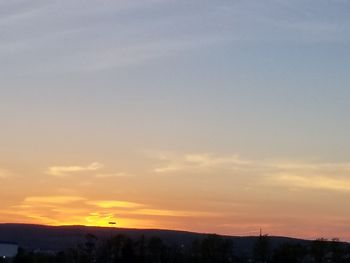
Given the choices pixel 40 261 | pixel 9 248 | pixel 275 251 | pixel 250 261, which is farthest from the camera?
pixel 9 248

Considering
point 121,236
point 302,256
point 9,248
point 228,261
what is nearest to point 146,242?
point 121,236

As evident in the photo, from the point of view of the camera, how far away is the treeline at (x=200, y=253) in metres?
123

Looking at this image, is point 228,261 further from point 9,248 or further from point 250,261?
point 9,248

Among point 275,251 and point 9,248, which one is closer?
point 275,251

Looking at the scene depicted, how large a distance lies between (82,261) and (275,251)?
26001 mm

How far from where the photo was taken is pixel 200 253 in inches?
5002

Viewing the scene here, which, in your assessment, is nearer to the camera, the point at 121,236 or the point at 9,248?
the point at 121,236

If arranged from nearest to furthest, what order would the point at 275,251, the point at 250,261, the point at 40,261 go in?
the point at 40,261 → the point at 275,251 → the point at 250,261

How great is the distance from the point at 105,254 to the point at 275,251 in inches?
915

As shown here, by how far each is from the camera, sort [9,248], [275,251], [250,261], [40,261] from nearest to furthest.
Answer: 1. [40,261]
2. [275,251]
3. [250,261]
4. [9,248]

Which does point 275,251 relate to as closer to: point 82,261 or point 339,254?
point 339,254

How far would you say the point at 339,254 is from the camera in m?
126

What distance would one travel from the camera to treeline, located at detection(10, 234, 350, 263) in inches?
4824

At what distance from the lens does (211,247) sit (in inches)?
5037
